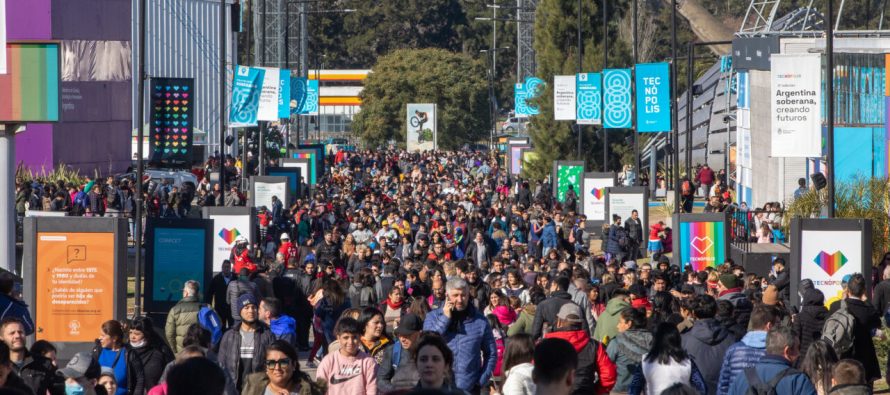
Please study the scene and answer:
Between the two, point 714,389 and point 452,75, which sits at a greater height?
point 452,75

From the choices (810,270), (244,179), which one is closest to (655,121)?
(244,179)

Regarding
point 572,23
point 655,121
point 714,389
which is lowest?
point 714,389

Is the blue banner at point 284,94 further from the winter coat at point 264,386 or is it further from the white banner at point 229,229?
the winter coat at point 264,386

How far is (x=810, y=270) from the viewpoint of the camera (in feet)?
56.8

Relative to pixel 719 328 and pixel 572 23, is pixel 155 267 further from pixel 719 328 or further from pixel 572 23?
pixel 572 23

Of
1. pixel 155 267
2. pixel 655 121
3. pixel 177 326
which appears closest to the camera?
pixel 177 326

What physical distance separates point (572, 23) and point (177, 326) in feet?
125

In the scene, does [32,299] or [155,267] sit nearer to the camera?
[32,299]

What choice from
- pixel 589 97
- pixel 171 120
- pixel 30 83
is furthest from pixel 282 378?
pixel 589 97

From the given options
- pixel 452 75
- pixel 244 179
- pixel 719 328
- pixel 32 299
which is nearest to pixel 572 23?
pixel 244 179

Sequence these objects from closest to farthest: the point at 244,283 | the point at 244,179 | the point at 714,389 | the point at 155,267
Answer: the point at 714,389 → the point at 244,283 → the point at 155,267 → the point at 244,179

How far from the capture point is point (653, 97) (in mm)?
32094

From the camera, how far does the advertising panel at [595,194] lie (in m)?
35.9

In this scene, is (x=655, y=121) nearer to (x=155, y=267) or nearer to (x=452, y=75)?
(x=155, y=267)
